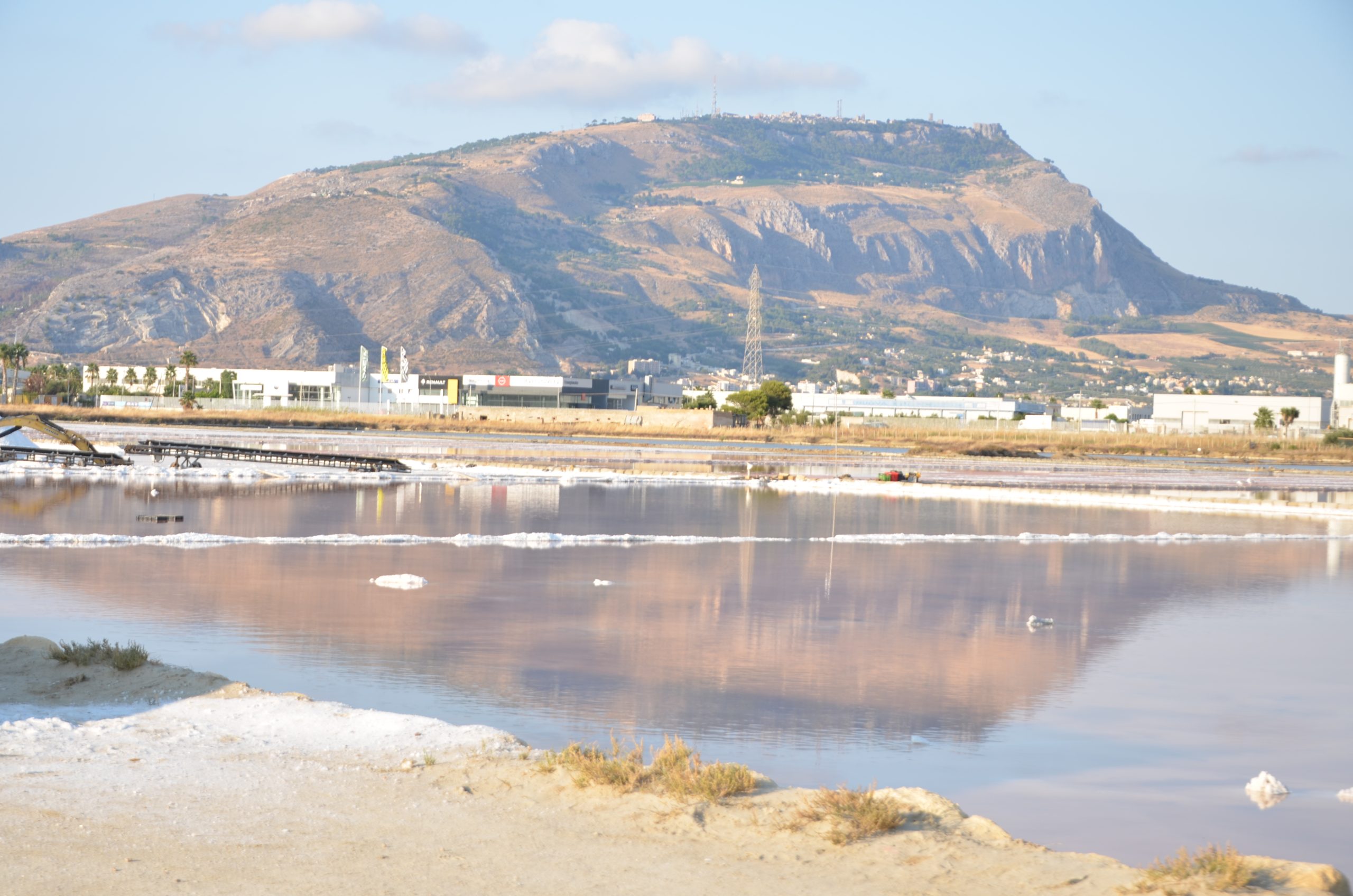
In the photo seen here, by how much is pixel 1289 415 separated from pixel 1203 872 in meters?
128

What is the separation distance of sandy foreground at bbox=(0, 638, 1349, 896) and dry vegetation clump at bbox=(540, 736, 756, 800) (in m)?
0.10

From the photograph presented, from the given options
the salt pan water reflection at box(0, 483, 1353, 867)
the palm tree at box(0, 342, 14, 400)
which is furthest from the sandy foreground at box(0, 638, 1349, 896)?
the palm tree at box(0, 342, 14, 400)

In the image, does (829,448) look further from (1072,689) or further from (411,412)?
(1072,689)

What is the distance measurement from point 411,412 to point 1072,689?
109 meters

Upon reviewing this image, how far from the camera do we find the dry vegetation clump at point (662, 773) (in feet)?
27.0

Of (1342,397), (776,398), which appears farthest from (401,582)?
(1342,397)

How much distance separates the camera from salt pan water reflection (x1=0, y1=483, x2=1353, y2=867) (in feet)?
32.1

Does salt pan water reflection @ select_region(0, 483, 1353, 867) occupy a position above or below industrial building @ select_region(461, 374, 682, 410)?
below

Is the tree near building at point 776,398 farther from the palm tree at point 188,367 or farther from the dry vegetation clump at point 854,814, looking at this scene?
the dry vegetation clump at point 854,814

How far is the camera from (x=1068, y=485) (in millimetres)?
51125

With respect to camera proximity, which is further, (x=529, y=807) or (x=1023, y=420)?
(x=1023, y=420)

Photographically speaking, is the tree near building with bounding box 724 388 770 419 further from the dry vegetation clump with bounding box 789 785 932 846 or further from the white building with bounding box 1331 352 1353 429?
the dry vegetation clump with bounding box 789 785 932 846

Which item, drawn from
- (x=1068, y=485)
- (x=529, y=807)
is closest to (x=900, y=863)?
(x=529, y=807)

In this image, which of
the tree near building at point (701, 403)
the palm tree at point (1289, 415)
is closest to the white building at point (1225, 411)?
the palm tree at point (1289, 415)
